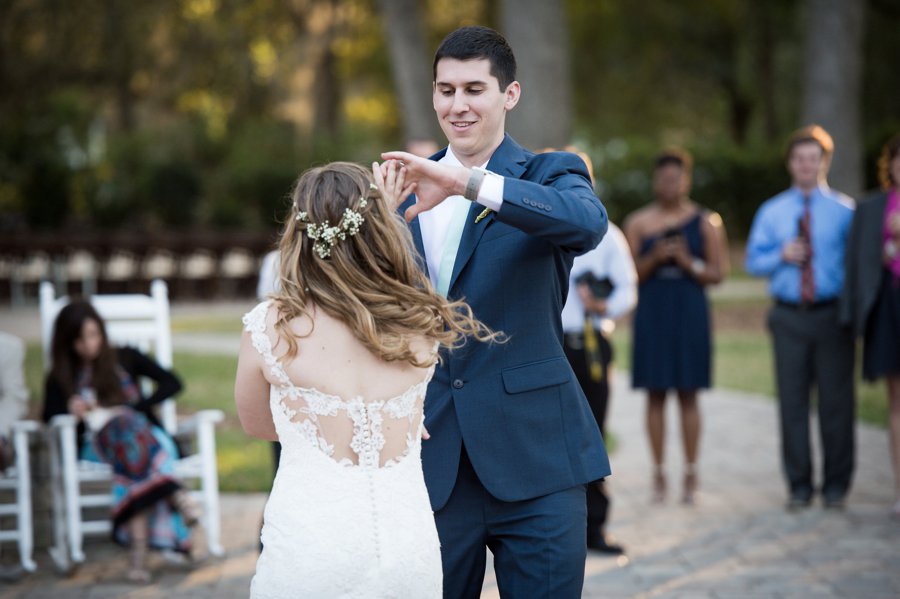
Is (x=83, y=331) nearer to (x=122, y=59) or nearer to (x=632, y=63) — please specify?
(x=122, y=59)

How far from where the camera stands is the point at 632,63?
106ft

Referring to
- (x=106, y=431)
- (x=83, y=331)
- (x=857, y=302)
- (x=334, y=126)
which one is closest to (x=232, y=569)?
(x=106, y=431)

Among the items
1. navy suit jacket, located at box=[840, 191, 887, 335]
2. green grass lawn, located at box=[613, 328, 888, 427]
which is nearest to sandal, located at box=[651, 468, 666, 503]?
navy suit jacket, located at box=[840, 191, 887, 335]

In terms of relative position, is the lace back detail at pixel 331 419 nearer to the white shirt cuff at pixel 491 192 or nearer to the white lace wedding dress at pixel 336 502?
the white lace wedding dress at pixel 336 502

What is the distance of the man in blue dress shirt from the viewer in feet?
24.1

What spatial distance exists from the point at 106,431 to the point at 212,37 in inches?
964

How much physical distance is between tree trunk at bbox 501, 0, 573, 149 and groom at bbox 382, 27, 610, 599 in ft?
40.9

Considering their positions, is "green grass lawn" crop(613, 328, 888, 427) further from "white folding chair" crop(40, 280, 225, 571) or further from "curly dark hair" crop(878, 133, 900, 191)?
"white folding chair" crop(40, 280, 225, 571)

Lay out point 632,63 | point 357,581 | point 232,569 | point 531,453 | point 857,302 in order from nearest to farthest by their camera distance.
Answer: point 357,581, point 531,453, point 232,569, point 857,302, point 632,63

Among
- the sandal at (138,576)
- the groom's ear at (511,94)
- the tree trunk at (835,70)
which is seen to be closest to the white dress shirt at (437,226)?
the groom's ear at (511,94)

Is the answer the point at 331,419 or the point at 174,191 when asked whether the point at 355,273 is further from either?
the point at 174,191

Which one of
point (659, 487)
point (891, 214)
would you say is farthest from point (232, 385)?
point (891, 214)

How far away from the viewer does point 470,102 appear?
334 centimetres

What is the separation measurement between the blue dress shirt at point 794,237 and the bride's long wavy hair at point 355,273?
4917 mm
